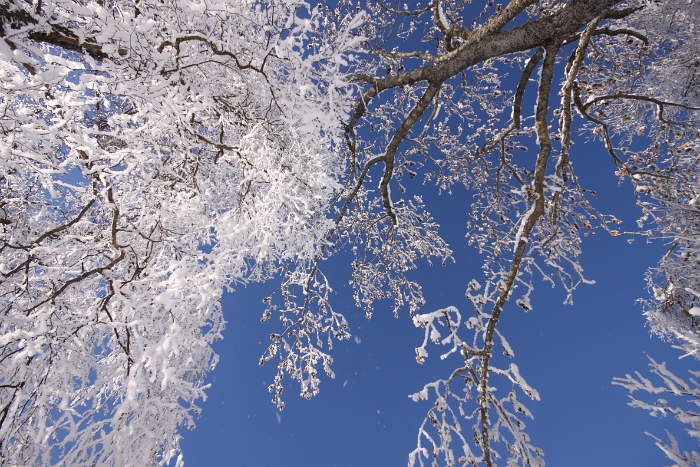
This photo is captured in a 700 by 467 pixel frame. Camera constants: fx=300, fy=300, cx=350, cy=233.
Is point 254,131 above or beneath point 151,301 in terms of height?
above

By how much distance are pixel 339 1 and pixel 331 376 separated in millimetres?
5867

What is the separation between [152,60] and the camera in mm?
2266

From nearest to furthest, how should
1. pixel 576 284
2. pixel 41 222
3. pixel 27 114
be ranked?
pixel 27 114, pixel 576 284, pixel 41 222

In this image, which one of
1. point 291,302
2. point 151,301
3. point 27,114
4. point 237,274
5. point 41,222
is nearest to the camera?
point 27,114

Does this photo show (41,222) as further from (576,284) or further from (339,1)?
(576,284)

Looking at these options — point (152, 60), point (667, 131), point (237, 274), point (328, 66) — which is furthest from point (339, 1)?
point (667, 131)

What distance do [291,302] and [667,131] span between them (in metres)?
6.53

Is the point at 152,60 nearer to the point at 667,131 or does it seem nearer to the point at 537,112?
the point at 537,112

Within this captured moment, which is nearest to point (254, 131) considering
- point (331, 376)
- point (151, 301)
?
point (151, 301)

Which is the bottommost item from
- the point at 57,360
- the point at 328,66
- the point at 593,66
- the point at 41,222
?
the point at 57,360

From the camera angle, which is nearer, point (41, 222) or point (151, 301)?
point (151, 301)

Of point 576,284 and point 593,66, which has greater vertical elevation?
point 593,66

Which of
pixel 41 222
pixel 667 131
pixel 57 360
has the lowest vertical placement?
pixel 57 360

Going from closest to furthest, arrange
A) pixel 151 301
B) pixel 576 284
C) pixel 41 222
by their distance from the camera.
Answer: pixel 151 301, pixel 576 284, pixel 41 222
